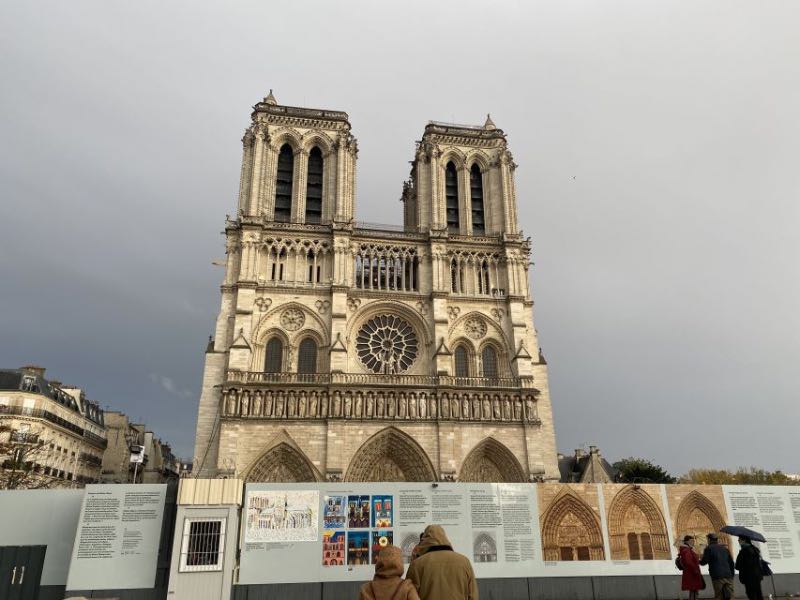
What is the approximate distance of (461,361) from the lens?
30188mm

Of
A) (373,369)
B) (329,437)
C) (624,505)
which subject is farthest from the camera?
(373,369)

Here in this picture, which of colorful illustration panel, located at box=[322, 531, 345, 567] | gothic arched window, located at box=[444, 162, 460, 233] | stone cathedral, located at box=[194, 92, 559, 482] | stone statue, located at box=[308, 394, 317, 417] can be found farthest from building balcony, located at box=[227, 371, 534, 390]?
colorful illustration panel, located at box=[322, 531, 345, 567]

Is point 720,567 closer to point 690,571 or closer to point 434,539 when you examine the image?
point 690,571

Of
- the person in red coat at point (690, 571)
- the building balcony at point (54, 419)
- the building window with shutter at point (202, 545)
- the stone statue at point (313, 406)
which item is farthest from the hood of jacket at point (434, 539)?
the building balcony at point (54, 419)

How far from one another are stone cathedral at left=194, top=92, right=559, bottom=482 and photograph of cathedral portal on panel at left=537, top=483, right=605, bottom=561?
40.9ft

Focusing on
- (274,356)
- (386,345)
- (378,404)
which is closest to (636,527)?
(378,404)

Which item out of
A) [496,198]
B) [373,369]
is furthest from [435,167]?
[373,369]

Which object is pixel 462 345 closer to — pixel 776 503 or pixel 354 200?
pixel 354 200

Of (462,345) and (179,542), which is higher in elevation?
(462,345)

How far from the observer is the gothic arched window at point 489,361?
3006cm

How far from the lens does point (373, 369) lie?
29.1 metres

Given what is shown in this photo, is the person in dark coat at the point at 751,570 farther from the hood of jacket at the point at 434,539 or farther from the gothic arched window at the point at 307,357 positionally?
the gothic arched window at the point at 307,357

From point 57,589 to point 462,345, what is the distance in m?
21.8

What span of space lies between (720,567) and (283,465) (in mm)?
19286
